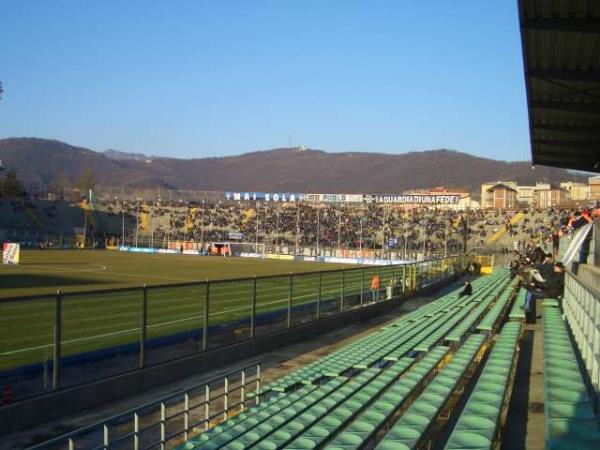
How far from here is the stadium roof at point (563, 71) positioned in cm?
1038

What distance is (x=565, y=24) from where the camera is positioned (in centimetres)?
1052

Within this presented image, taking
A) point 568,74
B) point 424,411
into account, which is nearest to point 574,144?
point 568,74

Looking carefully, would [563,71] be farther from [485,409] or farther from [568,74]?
[485,409]

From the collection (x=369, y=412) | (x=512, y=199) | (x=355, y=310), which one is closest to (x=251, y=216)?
(x=512, y=199)

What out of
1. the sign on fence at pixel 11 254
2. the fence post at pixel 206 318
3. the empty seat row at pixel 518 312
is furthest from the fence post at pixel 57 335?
the sign on fence at pixel 11 254

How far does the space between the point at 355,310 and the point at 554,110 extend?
8.43 metres

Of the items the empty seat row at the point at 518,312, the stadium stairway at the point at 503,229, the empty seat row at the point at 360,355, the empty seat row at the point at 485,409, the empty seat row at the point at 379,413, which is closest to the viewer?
the empty seat row at the point at 485,409

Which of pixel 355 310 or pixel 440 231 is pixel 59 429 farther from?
pixel 440 231

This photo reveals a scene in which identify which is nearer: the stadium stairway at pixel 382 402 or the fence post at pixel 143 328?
the stadium stairway at pixel 382 402

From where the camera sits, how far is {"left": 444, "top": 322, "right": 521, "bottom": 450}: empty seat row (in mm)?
5957

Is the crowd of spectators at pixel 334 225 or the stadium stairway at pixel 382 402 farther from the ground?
the crowd of spectators at pixel 334 225

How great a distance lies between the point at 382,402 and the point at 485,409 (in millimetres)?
1283

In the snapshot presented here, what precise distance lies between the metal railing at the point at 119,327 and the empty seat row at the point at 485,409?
541 centimetres

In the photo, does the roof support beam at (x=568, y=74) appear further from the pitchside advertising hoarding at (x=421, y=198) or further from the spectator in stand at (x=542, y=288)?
the pitchside advertising hoarding at (x=421, y=198)
